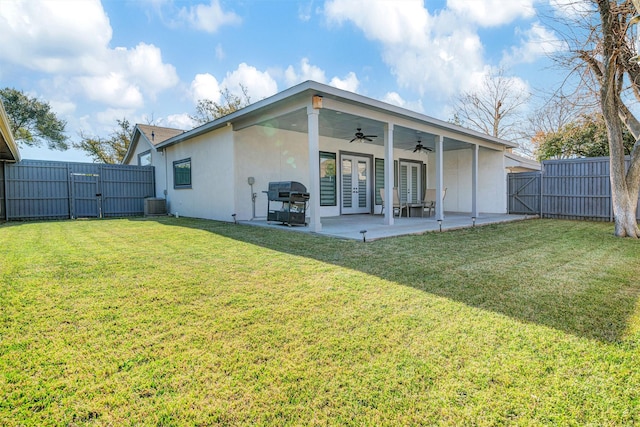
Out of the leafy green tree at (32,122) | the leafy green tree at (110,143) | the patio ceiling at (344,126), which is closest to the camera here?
the patio ceiling at (344,126)

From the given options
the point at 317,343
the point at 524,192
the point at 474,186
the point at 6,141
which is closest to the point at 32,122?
the point at 6,141

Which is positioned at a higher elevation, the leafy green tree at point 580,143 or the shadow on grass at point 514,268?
the leafy green tree at point 580,143

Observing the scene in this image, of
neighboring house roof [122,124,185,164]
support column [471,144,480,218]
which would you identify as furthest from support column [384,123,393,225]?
neighboring house roof [122,124,185,164]

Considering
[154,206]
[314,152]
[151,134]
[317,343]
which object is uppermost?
[151,134]

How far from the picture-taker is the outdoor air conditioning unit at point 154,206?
38.3 ft

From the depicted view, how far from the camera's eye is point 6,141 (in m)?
7.14

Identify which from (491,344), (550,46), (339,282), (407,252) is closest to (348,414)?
(491,344)

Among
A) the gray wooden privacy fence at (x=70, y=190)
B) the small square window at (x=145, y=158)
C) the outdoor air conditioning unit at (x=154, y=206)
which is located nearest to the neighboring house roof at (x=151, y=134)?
the small square window at (x=145, y=158)

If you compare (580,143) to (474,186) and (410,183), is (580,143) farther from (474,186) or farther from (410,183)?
(474,186)

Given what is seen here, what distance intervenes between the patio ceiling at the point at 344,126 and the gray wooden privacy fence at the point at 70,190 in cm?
715

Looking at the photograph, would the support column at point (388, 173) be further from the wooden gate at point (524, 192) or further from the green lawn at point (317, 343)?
the wooden gate at point (524, 192)

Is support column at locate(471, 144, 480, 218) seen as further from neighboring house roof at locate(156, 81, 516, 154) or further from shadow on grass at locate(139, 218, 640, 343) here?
shadow on grass at locate(139, 218, 640, 343)

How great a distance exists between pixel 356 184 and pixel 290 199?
4836mm

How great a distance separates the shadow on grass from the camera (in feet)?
8.21
